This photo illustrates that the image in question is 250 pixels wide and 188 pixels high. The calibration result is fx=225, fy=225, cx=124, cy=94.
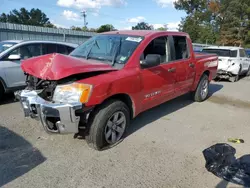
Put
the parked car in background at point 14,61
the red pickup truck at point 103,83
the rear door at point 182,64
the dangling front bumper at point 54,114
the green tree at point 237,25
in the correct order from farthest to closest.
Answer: the green tree at point 237,25
the parked car in background at point 14,61
the rear door at point 182,64
the red pickup truck at point 103,83
the dangling front bumper at point 54,114

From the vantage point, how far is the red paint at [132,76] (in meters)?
3.15

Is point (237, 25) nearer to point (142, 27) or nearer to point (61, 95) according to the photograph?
point (142, 27)

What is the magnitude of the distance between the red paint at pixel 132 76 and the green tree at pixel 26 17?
64103 millimetres

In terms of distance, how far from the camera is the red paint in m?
3.15

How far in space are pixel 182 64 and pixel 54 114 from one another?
10.4 feet

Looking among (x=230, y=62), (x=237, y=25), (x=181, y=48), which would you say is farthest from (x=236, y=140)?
(x=237, y=25)

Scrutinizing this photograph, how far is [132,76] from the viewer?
3.70 m

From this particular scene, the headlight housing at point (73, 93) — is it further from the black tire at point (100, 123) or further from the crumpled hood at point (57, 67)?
the black tire at point (100, 123)

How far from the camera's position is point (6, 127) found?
4.30 metres

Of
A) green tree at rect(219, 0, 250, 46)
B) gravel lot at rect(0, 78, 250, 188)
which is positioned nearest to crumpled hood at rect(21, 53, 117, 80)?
gravel lot at rect(0, 78, 250, 188)

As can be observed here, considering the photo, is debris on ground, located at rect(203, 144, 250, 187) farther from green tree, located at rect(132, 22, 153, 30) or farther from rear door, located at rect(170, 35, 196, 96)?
green tree, located at rect(132, 22, 153, 30)

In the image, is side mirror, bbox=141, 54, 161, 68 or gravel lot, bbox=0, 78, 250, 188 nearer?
gravel lot, bbox=0, 78, 250, 188

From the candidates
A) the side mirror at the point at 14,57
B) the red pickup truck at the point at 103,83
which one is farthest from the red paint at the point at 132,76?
the side mirror at the point at 14,57

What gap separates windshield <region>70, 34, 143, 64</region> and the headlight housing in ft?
3.09
